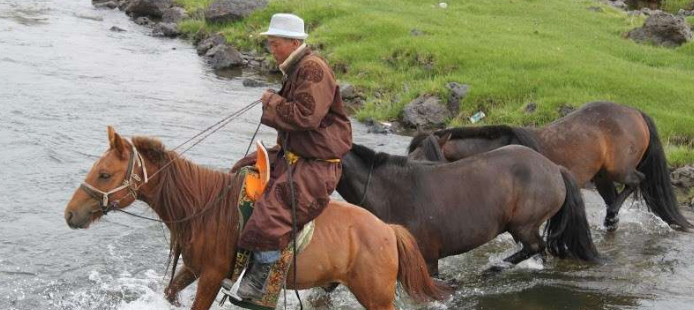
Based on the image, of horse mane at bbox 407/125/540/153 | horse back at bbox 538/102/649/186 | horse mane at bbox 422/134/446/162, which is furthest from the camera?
horse back at bbox 538/102/649/186

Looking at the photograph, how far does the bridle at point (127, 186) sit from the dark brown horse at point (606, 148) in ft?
15.3

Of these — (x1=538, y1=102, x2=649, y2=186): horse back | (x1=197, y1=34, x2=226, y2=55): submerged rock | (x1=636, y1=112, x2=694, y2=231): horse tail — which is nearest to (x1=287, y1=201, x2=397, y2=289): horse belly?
(x1=538, y1=102, x2=649, y2=186): horse back

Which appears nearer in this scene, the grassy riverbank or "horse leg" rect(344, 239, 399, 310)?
"horse leg" rect(344, 239, 399, 310)

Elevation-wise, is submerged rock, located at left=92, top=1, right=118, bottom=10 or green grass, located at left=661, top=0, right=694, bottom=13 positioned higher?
submerged rock, located at left=92, top=1, right=118, bottom=10

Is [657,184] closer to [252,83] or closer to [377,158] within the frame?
[377,158]

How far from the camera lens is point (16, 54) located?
742 inches

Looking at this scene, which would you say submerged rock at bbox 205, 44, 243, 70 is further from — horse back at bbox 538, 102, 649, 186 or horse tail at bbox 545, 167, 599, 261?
horse tail at bbox 545, 167, 599, 261

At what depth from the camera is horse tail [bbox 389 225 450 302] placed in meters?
6.20

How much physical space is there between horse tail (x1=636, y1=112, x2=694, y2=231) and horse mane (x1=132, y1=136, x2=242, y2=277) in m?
6.68

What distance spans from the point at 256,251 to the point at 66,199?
5.17 m

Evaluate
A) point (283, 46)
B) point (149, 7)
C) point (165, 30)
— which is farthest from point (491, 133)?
point (149, 7)

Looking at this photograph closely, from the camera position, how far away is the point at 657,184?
1090cm

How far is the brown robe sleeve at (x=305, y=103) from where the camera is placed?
226 inches

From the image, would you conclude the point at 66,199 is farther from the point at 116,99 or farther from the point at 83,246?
the point at 116,99
